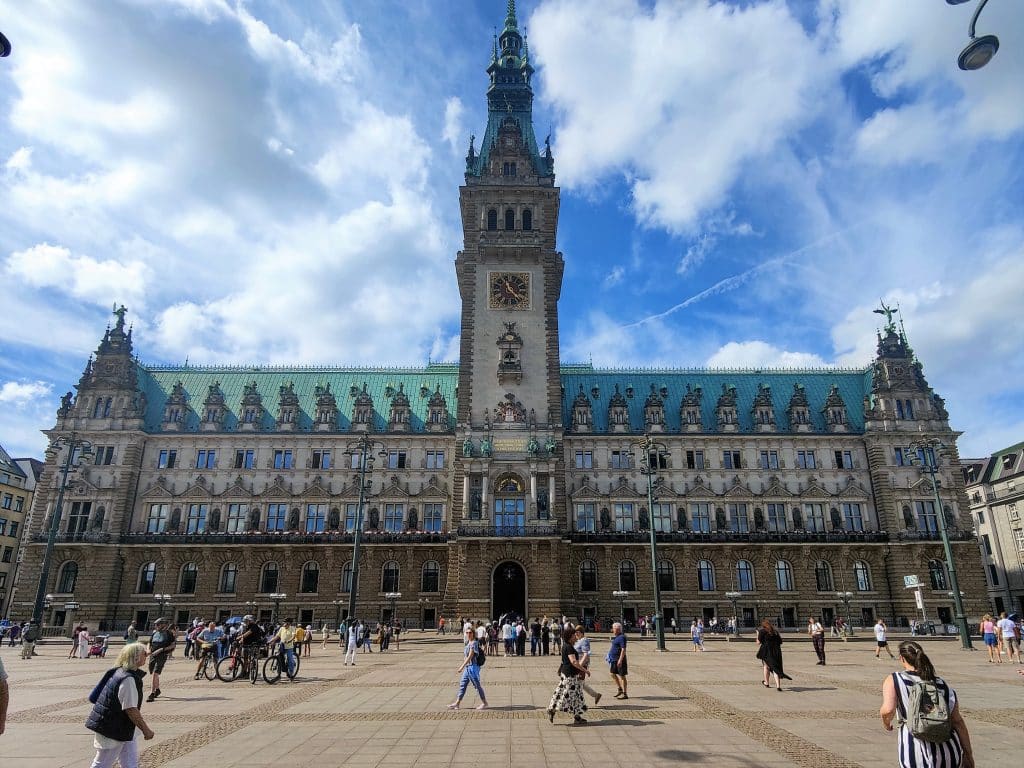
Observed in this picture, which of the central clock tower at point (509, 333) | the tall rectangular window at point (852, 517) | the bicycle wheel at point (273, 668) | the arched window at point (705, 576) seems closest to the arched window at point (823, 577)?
the tall rectangular window at point (852, 517)

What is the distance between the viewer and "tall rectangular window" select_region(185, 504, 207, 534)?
64125mm

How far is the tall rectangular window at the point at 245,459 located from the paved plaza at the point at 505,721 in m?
39.6

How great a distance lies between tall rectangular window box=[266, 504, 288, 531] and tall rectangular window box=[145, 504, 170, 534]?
33.1ft

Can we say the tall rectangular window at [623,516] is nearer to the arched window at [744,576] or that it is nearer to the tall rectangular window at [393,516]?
the arched window at [744,576]

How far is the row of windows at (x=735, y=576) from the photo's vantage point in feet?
202

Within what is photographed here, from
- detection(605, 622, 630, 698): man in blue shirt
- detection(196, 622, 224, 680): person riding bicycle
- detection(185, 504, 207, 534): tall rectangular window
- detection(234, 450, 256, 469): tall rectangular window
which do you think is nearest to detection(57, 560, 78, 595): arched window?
detection(185, 504, 207, 534): tall rectangular window

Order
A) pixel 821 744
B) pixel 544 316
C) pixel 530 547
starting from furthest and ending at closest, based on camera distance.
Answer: pixel 544 316
pixel 530 547
pixel 821 744

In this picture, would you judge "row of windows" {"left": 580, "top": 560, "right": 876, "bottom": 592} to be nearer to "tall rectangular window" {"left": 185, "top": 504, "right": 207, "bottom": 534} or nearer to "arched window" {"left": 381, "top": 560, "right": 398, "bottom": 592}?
"arched window" {"left": 381, "top": 560, "right": 398, "bottom": 592}

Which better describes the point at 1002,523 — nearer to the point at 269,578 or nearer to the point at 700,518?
the point at 700,518

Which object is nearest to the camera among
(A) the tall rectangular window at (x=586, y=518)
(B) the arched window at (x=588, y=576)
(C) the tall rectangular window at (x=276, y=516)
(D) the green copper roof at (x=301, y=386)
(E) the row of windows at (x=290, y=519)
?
(B) the arched window at (x=588, y=576)

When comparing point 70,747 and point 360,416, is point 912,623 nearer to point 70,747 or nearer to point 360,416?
point 360,416

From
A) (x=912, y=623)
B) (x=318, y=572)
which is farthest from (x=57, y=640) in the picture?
(x=912, y=623)

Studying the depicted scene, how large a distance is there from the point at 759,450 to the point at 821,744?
5733cm

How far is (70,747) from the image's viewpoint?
13312 mm
